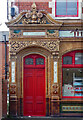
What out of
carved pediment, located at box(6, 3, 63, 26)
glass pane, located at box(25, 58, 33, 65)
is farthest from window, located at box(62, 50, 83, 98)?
carved pediment, located at box(6, 3, 63, 26)

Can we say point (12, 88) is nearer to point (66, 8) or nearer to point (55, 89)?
point (55, 89)

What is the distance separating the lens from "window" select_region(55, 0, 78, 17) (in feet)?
26.0

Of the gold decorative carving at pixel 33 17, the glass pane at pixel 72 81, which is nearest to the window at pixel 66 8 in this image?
the gold decorative carving at pixel 33 17

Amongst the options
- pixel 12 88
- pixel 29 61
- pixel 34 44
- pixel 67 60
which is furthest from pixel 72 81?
pixel 12 88

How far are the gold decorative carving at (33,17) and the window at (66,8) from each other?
877 millimetres

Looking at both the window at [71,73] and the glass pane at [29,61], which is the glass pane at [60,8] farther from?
the glass pane at [29,61]

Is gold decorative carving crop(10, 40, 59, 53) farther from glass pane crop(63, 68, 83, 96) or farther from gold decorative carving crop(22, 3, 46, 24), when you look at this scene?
glass pane crop(63, 68, 83, 96)

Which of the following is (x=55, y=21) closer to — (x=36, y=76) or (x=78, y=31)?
(x=78, y=31)

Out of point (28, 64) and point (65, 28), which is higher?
point (65, 28)

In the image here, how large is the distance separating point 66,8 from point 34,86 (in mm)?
4262

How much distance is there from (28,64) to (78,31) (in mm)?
2989

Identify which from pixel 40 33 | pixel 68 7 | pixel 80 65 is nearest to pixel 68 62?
pixel 80 65

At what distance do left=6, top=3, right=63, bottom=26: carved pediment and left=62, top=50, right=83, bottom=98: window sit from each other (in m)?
1.80

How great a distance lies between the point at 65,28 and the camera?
7793mm
